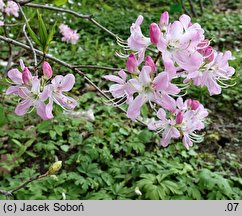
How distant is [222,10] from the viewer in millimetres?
5668

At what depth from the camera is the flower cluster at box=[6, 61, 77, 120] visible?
3.44ft

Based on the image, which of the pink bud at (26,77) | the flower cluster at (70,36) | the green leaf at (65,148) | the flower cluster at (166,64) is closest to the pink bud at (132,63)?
the flower cluster at (166,64)

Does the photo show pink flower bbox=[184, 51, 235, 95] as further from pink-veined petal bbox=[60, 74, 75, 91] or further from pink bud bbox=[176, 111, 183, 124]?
pink-veined petal bbox=[60, 74, 75, 91]

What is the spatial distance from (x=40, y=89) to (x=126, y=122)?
1.77 meters

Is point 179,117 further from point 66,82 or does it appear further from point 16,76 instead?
point 16,76

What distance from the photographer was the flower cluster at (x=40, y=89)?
1.05 metres

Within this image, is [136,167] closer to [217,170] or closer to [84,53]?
[217,170]

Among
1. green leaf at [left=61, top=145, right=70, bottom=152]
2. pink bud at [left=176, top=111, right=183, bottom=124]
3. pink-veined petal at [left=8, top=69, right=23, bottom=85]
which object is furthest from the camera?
green leaf at [left=61, top=145, right=70, bottom=152]

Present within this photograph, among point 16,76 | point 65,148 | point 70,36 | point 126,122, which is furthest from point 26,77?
point 70,36

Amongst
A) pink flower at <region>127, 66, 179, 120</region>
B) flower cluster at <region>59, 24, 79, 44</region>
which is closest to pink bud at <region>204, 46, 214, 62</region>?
pink flower at <region>127, 66, 179, 120</region>

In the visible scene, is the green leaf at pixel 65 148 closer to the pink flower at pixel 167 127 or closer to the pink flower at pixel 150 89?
the pink flower at pixel 167 127

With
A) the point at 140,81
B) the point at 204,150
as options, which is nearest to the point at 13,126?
the point at 204,150

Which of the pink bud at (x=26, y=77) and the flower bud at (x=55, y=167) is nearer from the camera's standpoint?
the pink bud at (x=26, y=77)

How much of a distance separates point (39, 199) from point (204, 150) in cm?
119
